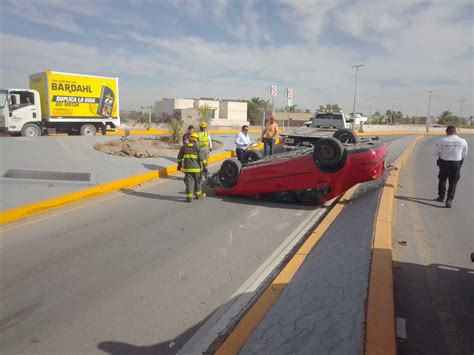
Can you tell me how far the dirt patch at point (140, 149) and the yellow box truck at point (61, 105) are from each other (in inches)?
166

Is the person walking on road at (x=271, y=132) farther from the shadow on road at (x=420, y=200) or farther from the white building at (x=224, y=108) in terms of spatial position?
the white building at (x=224, y=108)

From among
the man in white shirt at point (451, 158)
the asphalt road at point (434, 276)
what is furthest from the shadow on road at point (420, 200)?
the man in white shirt at point (451, 158)

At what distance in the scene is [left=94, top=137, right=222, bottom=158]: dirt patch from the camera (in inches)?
516

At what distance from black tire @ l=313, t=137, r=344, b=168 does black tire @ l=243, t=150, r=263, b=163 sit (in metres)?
3.04

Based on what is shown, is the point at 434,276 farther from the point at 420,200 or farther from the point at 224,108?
the point at 224,108

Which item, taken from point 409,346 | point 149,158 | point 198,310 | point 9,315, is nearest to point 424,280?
point 409,346

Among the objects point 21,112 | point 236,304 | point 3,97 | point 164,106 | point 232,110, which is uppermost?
point 164,106

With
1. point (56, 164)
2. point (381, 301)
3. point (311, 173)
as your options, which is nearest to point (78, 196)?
point (56, 164)

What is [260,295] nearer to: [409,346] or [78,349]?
[409,346]

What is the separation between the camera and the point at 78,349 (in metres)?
2.75

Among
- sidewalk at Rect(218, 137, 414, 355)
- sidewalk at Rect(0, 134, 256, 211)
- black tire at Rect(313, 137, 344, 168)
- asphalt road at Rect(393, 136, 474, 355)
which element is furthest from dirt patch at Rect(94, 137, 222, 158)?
sidewalk at Rect(218, 137, 414, 355)

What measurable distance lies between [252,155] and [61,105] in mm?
12653

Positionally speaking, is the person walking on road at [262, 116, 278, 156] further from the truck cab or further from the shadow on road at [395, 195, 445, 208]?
the truck cab

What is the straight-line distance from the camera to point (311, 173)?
250 inches
